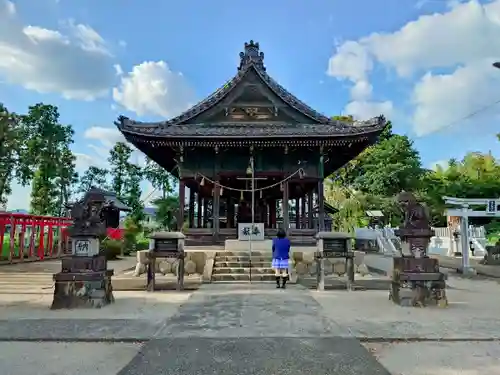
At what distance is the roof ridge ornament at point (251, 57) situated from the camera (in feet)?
62.4

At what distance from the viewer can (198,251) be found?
15.6m

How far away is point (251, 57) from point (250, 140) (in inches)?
202

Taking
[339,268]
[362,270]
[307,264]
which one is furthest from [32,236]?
[362,270]

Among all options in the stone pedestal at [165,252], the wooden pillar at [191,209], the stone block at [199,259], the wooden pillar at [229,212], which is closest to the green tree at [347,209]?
the wooden pillar at [229,212]

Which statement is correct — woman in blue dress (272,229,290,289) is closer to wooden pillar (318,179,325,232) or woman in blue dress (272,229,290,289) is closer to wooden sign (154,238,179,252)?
wooden sign (154,238,179,252)

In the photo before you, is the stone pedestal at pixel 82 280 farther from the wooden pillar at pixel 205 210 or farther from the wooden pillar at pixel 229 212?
the wooden pillar at pixel 205 210

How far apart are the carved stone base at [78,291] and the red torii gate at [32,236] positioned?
1324cm

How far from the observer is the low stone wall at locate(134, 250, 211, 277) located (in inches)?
599

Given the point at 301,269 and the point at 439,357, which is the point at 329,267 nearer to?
the point at 301,269

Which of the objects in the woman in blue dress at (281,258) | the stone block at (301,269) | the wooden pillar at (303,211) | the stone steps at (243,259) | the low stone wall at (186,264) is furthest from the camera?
the wooden pillar at (303,211)

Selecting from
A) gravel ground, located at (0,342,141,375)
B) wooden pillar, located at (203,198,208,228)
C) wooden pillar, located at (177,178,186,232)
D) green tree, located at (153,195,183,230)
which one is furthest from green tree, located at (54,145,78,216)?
gravel ground, located at (0,342,141,375)

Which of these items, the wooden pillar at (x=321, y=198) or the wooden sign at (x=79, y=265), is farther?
the wooden pillar at (x=321, y=198)

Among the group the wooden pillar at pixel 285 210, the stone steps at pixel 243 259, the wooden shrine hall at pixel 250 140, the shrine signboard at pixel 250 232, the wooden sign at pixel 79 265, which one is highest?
the wooden shrine hall at pixel 250 140

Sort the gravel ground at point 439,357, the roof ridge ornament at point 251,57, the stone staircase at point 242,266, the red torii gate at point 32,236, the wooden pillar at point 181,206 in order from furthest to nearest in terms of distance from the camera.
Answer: the red torii gate at point 32,236 < the roof ridge ornament at point 251,57 < the wooden pillar at point 181,206 < the stone staircase at point 242,266 < the gravel ground at point 439,357
